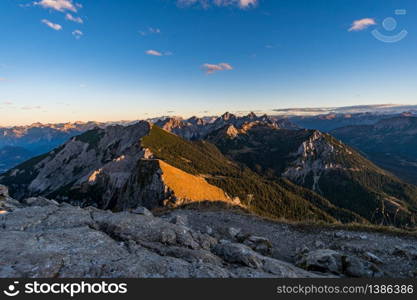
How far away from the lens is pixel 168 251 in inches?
511

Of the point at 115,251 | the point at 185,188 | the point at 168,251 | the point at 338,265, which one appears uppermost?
the point at 115,251

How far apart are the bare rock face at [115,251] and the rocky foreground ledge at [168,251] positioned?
38 mm

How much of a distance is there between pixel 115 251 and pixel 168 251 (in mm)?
2776

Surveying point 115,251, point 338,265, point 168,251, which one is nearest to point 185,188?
point 168,251

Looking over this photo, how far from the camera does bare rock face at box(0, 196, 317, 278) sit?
988 cm

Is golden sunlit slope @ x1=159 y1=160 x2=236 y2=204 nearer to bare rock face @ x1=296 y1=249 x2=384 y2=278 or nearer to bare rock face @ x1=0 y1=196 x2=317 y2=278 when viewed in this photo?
bare rock face @ x1=0 y1=196 x2=317 y2=278

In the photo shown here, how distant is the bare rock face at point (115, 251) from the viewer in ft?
32.4

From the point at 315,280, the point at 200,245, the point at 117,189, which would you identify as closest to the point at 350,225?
the point at 315,280

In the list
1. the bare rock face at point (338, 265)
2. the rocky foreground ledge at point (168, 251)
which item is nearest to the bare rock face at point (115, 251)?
the rocky foreground ledge at point (168, 251)

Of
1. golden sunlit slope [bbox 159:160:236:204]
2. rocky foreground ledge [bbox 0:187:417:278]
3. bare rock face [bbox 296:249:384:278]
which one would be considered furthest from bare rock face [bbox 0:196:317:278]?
golden sunlit slope [bbox 159:160:236:204]

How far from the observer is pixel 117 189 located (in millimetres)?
167125

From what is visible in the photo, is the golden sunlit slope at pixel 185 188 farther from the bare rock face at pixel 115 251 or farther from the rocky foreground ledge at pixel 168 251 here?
the bare rock face at pixel 115 251

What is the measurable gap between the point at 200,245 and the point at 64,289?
8022 millimetres

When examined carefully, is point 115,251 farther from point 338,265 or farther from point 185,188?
point 185,188
